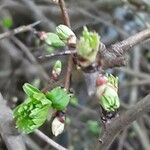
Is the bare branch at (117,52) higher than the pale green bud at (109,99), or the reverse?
the bare branch at (117,52)

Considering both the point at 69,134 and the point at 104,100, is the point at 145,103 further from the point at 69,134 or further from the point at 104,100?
the point at 69,134

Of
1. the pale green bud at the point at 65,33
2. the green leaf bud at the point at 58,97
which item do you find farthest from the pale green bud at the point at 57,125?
the pale green bud at the point at 65,33

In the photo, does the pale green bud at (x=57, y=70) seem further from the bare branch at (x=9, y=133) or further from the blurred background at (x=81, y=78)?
the blurred background at (x=81, y=78)

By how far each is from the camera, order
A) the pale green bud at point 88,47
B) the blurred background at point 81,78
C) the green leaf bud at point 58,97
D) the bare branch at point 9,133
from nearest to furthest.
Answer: the pale green bud at point 88,47
the green leaf bud at point 58,97
the bare branch at point 9,133
the blurred background at point 81,78

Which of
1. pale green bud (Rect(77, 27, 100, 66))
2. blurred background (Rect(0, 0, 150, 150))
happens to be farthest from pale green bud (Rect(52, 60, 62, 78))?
blurred background (Rect(0, 0, 150, 150))

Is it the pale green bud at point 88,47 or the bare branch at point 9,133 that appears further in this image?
the bare branch at point 9,133

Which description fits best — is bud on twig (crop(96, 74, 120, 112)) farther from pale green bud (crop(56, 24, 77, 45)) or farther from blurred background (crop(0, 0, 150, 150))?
blurred background (crop(0, 0, 150, 150))

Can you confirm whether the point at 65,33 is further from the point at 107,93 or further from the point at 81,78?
the point at 81,78

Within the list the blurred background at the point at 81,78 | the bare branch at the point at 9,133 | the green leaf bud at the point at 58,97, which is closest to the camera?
the green leaf bud at the point at 58,97

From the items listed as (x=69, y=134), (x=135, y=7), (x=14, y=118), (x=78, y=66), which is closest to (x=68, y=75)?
(x=78, y=66)
